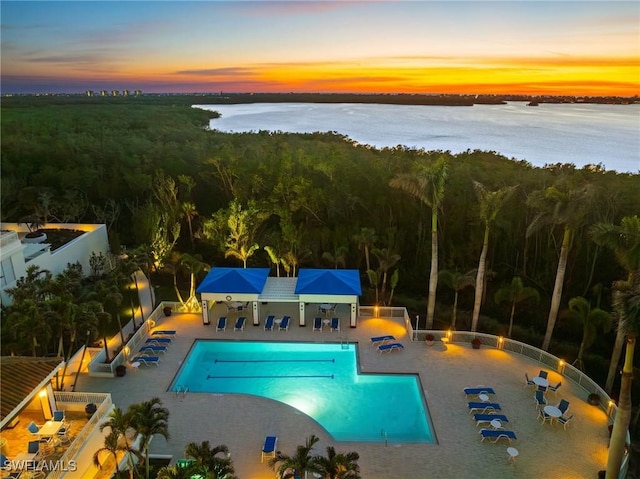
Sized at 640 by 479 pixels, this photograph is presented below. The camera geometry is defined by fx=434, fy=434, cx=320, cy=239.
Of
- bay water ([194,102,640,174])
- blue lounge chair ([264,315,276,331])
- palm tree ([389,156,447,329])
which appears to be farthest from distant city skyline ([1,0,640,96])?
blue lounge chair ([264,315,276,331])

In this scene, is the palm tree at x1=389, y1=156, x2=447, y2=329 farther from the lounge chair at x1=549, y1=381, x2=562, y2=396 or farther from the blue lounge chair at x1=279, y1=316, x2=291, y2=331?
the blue lounge chair at x1=279, y1=316, x2=291, y2=331

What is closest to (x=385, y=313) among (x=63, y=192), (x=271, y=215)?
(x=271, y=215)

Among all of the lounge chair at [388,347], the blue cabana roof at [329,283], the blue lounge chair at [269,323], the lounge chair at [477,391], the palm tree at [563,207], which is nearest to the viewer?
the lounge chair at [477,391]

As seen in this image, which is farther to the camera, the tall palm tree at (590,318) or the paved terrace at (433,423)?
the tall palm tree at (590,318)

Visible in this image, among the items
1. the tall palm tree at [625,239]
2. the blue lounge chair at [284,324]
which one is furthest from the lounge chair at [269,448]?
the tall palm tree at [625,239]

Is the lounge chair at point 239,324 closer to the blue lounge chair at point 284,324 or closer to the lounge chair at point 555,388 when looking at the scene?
the blue lounge chair at point 284,324

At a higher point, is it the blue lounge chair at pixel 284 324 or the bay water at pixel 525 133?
the bay water at pixel 525 133

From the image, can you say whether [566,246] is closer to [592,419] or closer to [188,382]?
[592,419]

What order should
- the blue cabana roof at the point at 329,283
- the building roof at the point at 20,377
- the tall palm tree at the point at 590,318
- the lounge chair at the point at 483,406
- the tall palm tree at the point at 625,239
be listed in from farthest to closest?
the blue cabana roof at the point at 329,283, the tall palm tree at the point at 590,318, the lounge chair at the point at 483,406, the tall palm tree at the point at 625,239, the building roof at the point at 20,377
